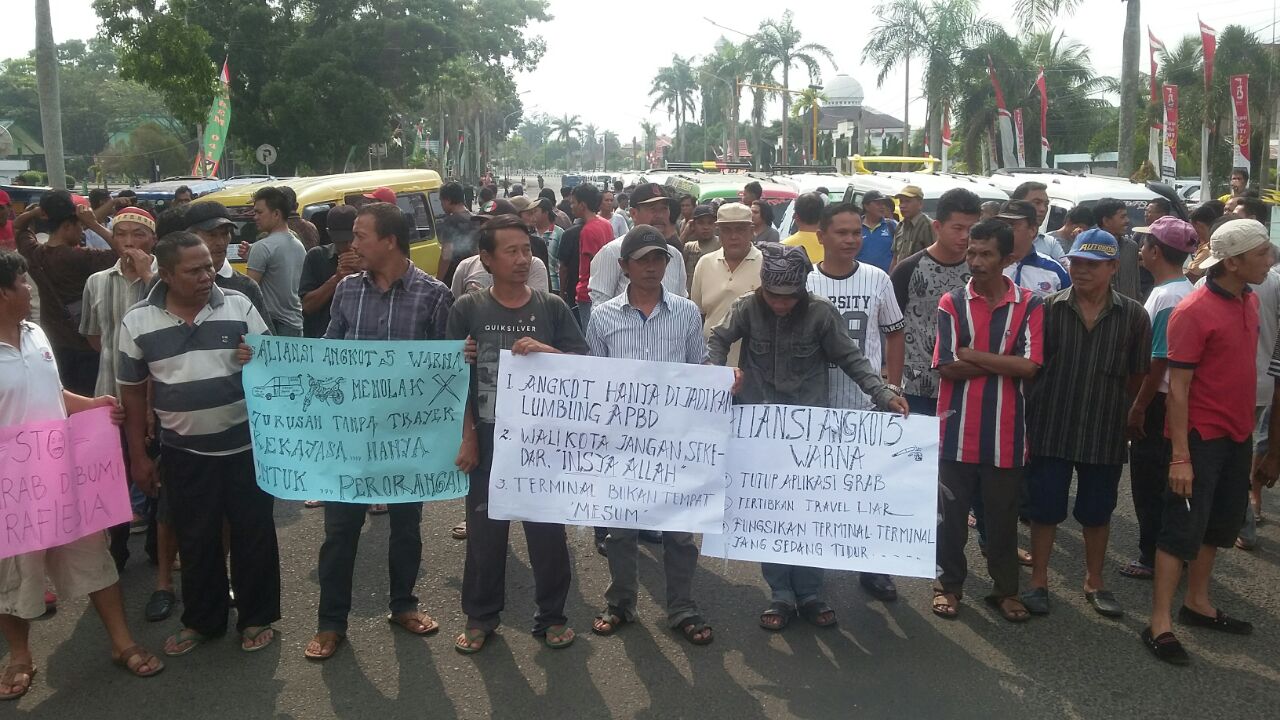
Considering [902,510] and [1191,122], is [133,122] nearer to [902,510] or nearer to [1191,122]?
[1191,122]

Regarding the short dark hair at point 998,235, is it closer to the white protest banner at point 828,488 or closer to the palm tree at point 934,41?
the white protest banner at point 828,488

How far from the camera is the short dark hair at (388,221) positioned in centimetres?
450

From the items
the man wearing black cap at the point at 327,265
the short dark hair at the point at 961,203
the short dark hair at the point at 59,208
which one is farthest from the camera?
the man wearing black cap at the point at 327,265

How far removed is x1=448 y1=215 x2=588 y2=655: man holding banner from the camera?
441cm

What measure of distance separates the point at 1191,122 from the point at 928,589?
36.4 m

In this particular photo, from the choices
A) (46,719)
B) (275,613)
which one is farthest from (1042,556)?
(46,719)

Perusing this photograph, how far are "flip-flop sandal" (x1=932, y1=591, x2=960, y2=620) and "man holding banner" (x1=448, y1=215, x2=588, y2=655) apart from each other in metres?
1.75

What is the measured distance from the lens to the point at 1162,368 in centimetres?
484

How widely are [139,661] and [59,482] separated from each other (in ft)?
2.76

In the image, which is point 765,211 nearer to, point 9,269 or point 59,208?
point 59,208

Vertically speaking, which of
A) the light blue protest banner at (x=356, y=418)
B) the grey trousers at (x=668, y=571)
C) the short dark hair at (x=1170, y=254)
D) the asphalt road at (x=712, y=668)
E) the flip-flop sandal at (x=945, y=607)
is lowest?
the asphalt road at (x=712, y=668)

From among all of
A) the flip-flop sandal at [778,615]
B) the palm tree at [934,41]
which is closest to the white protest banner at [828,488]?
the flip-flop sandal at [778,615]

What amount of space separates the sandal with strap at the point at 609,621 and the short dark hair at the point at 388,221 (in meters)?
1.88

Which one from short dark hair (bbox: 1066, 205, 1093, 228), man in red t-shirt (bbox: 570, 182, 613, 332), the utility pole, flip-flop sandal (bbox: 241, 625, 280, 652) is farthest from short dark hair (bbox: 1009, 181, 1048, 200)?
the utility pole
